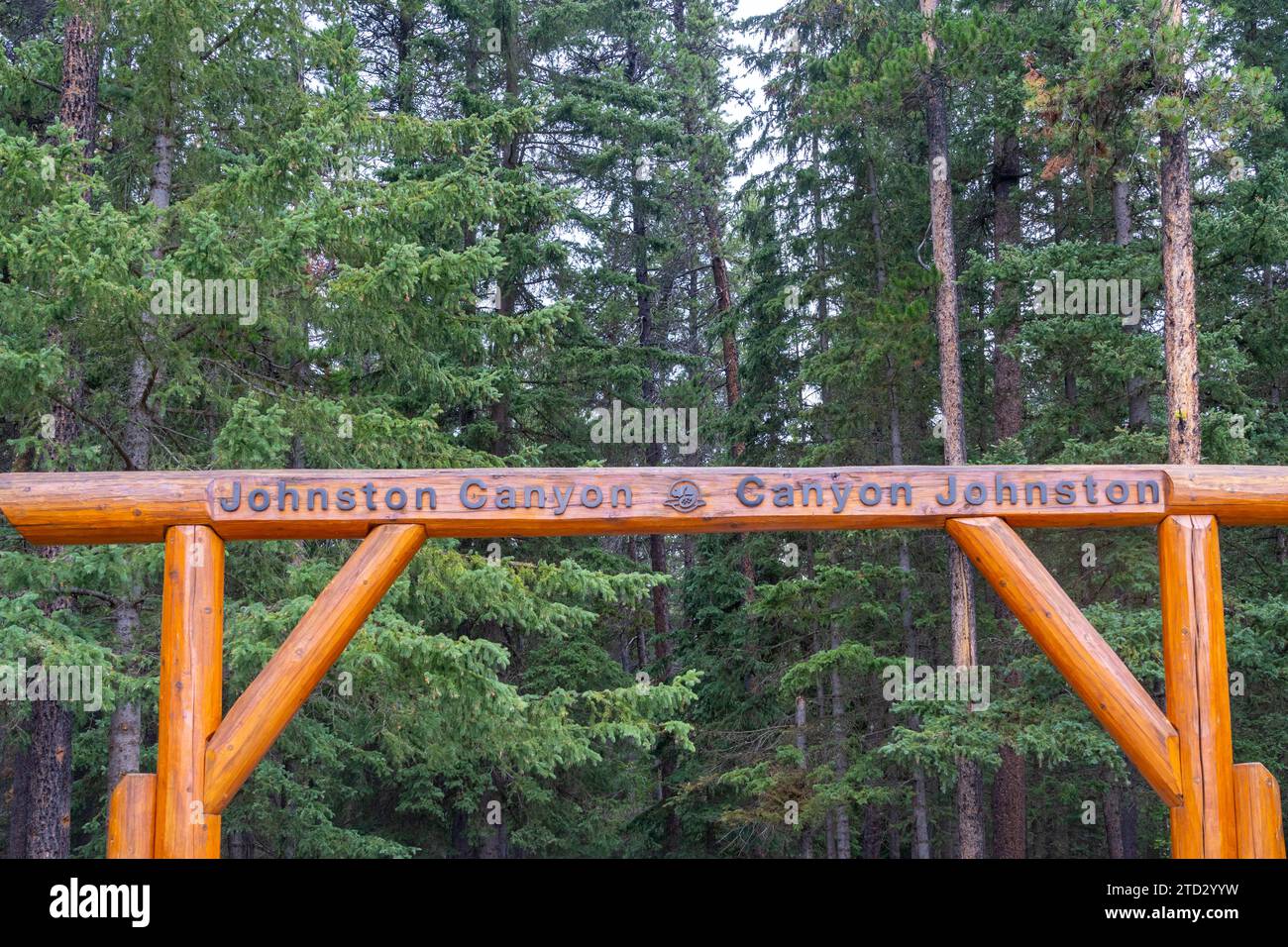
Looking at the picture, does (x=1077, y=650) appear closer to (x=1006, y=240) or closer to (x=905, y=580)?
(x=905, y=580)

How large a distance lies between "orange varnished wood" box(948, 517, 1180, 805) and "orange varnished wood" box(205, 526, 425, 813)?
9.44 feet

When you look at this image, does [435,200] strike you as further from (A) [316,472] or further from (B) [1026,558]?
(B) [1026,558]

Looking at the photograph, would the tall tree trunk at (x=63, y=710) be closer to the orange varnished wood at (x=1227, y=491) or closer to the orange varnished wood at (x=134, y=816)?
the orange varnished wood at (x=134, y=816)

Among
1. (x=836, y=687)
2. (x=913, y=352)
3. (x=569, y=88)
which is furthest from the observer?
(x=569, y=88)

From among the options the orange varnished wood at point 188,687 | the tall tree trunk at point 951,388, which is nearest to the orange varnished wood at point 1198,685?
the orange varnished wood at point 188,687

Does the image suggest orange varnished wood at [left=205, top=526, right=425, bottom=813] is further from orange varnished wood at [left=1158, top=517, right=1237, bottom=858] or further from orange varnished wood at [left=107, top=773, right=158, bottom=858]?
orange varnished wood at [left=1158, top=517, right=1237, bottom=858]

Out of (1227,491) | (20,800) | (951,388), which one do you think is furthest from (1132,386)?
(20,800)

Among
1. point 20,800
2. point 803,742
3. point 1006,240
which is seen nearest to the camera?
point 803,742

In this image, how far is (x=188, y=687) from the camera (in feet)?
18.8

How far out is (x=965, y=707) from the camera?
11438 millimetres

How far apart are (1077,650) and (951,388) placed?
7.47 meters
